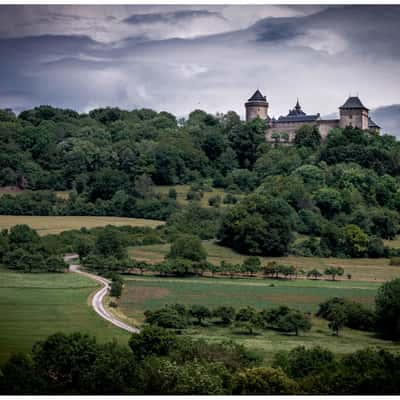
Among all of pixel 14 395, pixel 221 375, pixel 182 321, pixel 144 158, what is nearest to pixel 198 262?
pixel 182 321

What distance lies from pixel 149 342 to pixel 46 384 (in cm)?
208

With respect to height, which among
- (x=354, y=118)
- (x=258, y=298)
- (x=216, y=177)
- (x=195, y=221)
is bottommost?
(x=258, y=298)

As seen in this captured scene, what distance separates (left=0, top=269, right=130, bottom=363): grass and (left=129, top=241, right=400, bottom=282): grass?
149 inches

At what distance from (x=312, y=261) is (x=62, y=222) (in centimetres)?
730

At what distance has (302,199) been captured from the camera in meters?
26.9

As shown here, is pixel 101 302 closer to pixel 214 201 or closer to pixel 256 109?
pixel 214 201

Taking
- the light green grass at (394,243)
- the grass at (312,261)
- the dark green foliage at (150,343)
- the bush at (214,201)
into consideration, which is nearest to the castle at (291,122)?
the bush at (214,201)

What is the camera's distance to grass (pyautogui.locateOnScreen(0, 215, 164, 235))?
2119 centimetres

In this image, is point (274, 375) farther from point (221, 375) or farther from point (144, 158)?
point (144, 158)

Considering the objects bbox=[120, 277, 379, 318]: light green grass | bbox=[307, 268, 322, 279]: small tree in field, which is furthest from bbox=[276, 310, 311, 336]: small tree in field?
bbox=[307, 268, 322, 279]: small tree in field

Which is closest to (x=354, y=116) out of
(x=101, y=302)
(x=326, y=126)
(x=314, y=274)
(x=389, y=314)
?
(x=326, y=126)

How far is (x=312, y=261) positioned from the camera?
21094 millimetres

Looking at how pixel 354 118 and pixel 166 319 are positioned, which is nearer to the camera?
pixel 166 319

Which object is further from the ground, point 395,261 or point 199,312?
point 395,261
